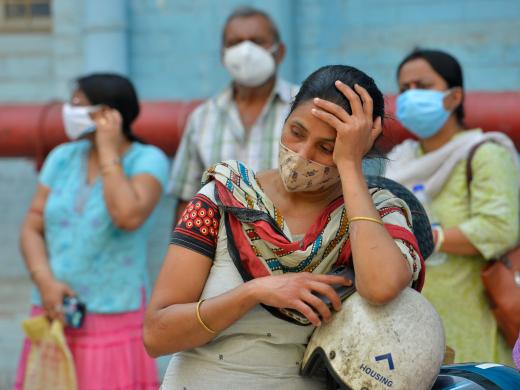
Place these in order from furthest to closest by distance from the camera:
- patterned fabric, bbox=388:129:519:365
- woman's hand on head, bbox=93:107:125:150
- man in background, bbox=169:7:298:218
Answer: man in background, bbox=169:7:298:218
woman's hand on head, bbox=93:107:125:150
patterned fabric, bbox=388:129:519:365

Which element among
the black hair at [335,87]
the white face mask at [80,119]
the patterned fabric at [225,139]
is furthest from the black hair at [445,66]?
the black hair at [335,87]

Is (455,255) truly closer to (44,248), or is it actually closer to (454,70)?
(454,70)

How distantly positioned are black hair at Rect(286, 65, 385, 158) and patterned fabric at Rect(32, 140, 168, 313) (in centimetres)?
193

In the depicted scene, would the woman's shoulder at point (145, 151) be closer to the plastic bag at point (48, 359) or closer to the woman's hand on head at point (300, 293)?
the plastic bag at point (48, 359)

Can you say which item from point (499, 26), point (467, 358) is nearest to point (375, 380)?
point (467, 358)

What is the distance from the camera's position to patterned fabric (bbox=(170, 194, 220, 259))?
8.13 feet

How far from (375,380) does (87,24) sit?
4236mm

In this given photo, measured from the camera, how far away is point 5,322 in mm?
6270

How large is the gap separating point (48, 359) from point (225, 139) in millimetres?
1244

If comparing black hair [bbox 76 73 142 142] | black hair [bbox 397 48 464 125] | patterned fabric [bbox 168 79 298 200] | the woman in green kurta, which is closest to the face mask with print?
the woman in green kurta

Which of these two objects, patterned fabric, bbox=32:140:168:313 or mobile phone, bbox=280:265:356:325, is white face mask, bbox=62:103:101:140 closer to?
patterned fabric, bbox=32:140:168:313

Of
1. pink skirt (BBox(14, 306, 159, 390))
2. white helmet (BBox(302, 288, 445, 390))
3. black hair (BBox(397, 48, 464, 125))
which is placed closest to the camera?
white helmet (BBox(302, 288, 445, 390))

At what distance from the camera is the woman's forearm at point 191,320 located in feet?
7.71

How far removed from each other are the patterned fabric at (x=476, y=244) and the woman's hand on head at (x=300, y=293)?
164cm
